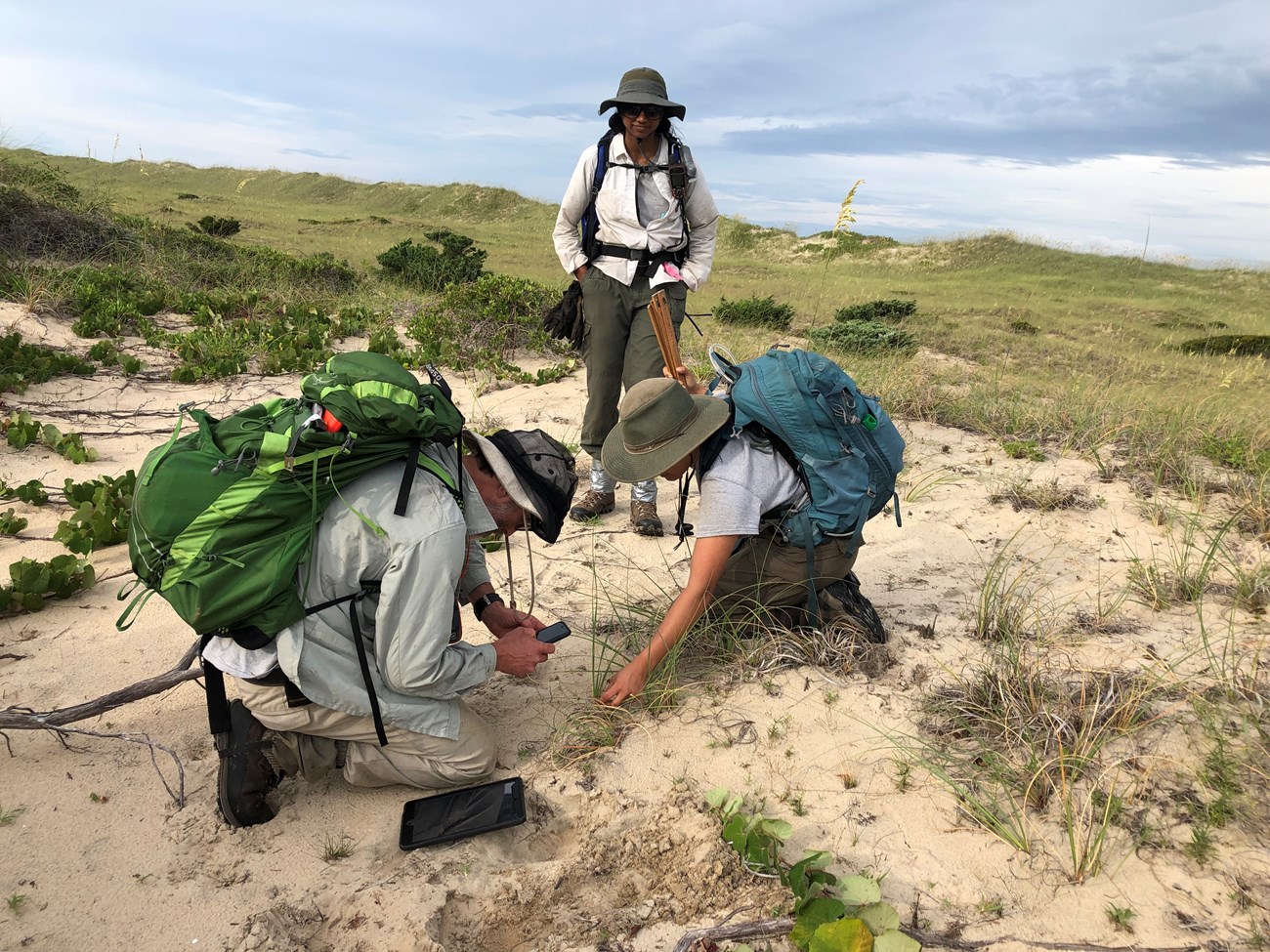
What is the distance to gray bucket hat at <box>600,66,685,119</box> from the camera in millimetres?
3865

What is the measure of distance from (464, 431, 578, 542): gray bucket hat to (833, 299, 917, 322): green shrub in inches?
400

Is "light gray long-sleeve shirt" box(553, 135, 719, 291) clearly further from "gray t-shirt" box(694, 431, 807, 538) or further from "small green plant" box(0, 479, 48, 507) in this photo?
"small green plant" box(0, 479, 48, 507)

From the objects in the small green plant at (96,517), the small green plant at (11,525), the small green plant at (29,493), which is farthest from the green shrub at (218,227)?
the small green plant at (11,525)

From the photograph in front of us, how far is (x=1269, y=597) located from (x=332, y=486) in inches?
140

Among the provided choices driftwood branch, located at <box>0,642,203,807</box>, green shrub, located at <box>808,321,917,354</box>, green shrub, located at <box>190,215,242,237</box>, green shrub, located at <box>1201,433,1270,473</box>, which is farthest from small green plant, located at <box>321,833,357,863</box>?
green shrub, located at <box>190,215,242,237</box>

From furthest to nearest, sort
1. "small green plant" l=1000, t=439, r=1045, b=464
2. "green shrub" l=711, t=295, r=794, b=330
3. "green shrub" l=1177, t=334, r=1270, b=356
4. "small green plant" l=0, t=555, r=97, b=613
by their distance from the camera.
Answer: "green shrub" l=1177, t=334, r=1270, b=356
"green shrub" l=711, t=295, r=794, b=330
"small green plant" l=1000, t=439, r=1045, b=464
"small green plant" l=0, t=555, r=97, b=613

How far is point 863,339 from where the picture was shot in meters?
9.20

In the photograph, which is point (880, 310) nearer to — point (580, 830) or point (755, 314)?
point (755, 314)

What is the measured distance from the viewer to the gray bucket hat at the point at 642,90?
3.87 metres

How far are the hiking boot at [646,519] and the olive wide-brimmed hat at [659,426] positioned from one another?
166cm

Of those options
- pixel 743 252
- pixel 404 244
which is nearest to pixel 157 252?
pixel 404 244

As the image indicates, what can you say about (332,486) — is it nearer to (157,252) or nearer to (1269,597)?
(1269,597)

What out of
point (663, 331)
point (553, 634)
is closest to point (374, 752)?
point (553, 634)

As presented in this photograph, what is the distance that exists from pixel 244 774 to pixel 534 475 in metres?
1.22
